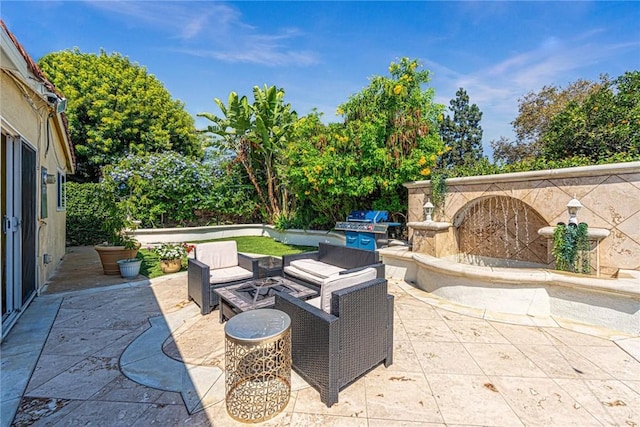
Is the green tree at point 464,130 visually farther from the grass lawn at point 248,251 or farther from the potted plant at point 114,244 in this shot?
the potted plant at point 114,244

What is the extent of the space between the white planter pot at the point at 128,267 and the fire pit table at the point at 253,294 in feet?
11.8

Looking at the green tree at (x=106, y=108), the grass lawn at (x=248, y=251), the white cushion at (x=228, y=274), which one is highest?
the green tree at (x=106, y=108)

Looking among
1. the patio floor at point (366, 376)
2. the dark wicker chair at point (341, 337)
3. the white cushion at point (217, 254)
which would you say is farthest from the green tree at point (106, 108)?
the dark wicker chair at point (341, 337)

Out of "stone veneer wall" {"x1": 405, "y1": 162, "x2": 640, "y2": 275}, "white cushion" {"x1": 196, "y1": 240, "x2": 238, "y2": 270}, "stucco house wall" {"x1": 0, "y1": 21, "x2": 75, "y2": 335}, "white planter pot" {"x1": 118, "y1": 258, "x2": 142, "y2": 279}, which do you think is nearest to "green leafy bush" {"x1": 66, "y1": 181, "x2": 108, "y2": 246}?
"stucco house wall" {"x1": 0, "y1": 21, "x2": 75, "y2": 335}

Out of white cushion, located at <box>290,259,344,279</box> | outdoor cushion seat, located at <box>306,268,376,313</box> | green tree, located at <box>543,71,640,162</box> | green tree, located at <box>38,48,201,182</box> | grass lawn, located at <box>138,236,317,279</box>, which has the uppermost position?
green tree, located at <box>38,48,201,182</box>

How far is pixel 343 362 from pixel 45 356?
11.8ft

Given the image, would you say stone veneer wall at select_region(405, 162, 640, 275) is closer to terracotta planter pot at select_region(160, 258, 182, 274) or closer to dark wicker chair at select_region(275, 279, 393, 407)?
dark wicker chair at select_region(275, 279, 393, 407)

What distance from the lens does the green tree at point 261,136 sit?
13.3m

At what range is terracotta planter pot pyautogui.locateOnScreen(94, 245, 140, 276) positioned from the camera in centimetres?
709

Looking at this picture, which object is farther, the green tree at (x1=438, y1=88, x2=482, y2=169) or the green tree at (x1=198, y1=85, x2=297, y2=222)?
the green tree at (x1=438, y1=88, x2=482, y2=169)

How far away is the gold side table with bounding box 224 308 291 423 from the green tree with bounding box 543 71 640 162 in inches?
455

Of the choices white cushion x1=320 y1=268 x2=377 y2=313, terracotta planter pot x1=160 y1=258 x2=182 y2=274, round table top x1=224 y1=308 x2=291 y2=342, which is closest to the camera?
round table top x1=224 y1=308 x2=291 y2=342

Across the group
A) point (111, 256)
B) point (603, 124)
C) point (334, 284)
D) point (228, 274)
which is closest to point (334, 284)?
point (334, 284)

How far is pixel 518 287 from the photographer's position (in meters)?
4.78
